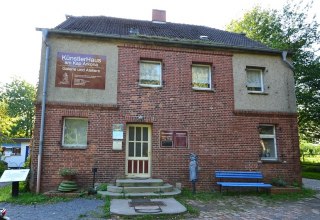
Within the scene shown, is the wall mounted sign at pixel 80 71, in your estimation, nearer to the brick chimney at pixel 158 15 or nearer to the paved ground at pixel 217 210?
the paved ground at pixel 217 210

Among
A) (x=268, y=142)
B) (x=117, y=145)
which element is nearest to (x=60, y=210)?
(x=117, y=145)

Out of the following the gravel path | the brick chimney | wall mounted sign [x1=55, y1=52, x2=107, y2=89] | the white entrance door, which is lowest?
the gravel path

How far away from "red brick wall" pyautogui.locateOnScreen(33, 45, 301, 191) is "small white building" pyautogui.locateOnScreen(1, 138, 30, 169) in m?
20.2

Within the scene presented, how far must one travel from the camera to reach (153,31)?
13867mm

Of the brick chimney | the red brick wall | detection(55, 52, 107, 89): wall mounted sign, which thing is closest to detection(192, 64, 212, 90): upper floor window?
the red brick wall

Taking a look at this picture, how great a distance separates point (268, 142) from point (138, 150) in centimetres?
605

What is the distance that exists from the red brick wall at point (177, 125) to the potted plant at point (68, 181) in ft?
1.01

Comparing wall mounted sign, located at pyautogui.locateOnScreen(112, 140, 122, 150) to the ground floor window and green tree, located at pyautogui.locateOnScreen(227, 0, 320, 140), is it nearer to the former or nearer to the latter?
the ground floor window

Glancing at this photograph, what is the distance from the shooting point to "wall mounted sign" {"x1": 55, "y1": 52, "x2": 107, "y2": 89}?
10.6 metres

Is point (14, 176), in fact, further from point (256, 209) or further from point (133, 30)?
point (133, 30)

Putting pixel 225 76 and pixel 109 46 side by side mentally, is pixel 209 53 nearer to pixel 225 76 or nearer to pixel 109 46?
pixel 225 76

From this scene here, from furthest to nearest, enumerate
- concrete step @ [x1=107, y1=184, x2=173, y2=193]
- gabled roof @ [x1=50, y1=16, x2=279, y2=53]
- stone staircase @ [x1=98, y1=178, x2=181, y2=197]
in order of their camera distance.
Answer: gabled roof @ [x1=50, y1=16, x2=279, y2=53] < concrete step @ [x1=107, y1=184, x2=173, y2=193] < stone staircase @ [x1=98, y1=178, x2=181, y2=197]

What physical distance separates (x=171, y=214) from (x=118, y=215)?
1.40 meters

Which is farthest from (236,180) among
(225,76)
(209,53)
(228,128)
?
(209,53)
